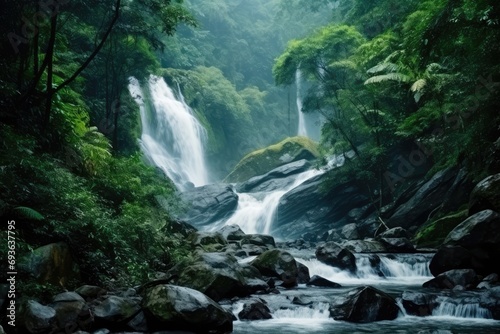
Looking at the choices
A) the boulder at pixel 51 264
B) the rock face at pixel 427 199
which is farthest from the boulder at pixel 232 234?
the boulder at pixel 51 264

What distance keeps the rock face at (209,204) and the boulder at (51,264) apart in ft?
69.2

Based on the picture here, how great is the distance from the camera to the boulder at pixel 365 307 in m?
→ 7.58

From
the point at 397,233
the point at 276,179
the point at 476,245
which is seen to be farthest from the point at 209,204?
the point at 476,245

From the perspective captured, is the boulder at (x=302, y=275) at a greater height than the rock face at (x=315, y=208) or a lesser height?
lesser

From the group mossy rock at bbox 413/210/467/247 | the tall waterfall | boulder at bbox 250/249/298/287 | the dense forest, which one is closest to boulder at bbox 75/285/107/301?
the dense forest

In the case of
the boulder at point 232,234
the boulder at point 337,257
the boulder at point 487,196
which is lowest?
the boulder at point 337,257

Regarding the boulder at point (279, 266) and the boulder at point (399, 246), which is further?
the boulder at point (399, 246)

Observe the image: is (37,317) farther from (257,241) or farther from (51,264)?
(257,241)

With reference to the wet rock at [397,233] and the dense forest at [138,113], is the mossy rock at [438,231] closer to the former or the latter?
the dense forest at [138,113]

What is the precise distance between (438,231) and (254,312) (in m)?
9.41

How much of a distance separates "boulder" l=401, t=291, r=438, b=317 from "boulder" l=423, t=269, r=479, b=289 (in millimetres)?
1612

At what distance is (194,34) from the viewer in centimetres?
4609

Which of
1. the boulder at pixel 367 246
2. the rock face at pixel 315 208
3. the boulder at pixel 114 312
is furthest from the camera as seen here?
the rock face at pixel 315 208

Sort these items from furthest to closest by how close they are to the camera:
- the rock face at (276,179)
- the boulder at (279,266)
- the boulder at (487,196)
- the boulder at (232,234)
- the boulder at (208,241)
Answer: the rock face at (276,179)
the boulder at (232,234)
the boulder at (208,241)
the boulder at (279,266)
the boulder at (487,196)
